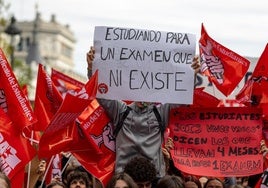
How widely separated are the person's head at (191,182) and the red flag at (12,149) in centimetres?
151

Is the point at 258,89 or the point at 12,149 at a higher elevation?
the point at 258,89

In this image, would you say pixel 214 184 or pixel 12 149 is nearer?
pixel 12 149

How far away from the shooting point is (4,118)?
11219mm

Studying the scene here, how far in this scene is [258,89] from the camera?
1242 cm

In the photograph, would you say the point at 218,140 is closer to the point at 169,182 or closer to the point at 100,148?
the point at 100,148

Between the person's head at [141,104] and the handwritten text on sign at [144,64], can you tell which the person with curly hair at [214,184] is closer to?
the handwritten text on sign at [144,64]

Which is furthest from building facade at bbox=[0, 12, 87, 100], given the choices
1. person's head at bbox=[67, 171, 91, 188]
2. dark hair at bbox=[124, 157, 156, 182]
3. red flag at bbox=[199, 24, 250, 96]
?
dark hair at bbox=[124, 157, 156, 182]

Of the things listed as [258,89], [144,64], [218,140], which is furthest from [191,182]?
[258,89]

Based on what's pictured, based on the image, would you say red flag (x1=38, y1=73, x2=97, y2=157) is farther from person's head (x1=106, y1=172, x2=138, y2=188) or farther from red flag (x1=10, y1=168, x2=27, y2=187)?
person's head (x1=106, y1=172, x2=138, y2=188)

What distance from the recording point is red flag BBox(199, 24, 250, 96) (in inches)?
498

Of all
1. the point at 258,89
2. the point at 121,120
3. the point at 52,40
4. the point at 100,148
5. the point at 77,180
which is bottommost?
the point at 52,40

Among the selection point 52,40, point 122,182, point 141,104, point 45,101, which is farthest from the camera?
point 52,40

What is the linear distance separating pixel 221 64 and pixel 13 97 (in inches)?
97.9

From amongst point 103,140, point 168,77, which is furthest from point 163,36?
point 103,140
